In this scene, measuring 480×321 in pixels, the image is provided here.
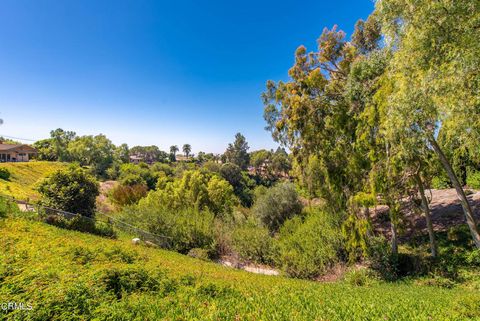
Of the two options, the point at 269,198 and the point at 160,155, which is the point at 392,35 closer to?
the point at 269,198

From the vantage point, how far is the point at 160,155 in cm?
10494

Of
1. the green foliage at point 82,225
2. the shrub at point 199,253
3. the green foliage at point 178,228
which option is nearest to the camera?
the green foliage at point 82,225

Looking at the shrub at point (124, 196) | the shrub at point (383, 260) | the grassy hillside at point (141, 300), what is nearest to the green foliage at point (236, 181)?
the shrub at point (124, 196)

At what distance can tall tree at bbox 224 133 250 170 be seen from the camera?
70.0 metres

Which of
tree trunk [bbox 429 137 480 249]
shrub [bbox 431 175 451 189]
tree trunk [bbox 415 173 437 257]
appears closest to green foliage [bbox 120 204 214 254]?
tree trunk [bbox 415 173 437 257]

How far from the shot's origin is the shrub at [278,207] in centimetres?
2086

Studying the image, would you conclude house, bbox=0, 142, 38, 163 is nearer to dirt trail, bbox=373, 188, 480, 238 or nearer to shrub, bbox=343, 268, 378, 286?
shrub, bbox=343, 268, 378, 286

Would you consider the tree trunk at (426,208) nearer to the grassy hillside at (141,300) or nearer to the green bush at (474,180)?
the grassy hillside at (141,300)

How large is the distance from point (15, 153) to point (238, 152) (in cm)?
5537

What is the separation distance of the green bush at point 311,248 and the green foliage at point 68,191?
12463 millimetres

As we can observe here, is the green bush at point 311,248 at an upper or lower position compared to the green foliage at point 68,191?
lower

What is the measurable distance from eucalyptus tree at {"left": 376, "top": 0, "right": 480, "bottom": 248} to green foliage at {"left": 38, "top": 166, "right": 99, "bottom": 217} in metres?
16.3

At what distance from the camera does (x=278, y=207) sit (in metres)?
20.9

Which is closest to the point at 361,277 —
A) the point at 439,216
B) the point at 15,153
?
the point at 439,216
